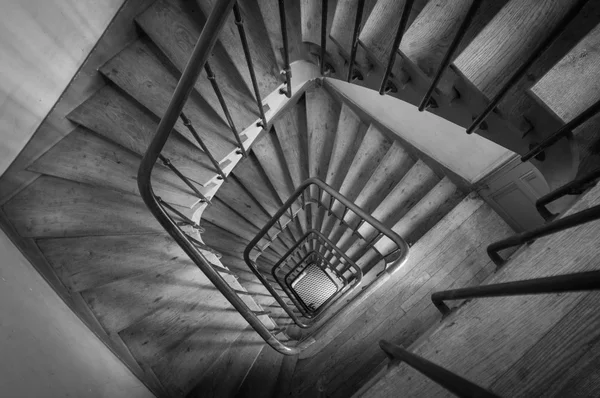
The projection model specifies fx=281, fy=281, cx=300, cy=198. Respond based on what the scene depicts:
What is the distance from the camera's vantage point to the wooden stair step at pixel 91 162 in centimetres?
170

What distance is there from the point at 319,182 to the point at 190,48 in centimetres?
143

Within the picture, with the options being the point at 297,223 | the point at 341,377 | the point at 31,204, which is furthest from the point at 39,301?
the point at 297,223

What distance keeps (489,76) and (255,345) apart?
3.22 metres

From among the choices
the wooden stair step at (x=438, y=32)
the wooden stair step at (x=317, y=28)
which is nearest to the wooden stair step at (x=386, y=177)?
the wooden stair step at (x=317, y=28)

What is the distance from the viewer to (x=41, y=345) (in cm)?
144

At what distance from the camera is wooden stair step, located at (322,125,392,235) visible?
310 centimetres

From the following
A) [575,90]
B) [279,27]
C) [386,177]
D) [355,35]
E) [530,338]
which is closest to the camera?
[530,338]

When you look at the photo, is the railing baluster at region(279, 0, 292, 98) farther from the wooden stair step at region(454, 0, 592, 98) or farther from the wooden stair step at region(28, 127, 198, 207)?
the wooden stair step at region(28, 127, 198, 207)

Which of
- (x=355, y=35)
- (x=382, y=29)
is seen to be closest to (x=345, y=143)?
(x=382, y=29)

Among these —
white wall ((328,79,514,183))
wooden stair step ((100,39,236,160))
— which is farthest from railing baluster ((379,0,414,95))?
wooden stair step ((100,39,236,160))

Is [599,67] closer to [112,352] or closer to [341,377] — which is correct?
[341,377]

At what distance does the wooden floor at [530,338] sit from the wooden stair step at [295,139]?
2.32 m

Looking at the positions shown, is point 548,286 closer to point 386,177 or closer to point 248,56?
point 248,56

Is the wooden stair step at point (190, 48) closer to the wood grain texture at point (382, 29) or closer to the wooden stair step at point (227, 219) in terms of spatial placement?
the wood grain texture at point (382, 29)
